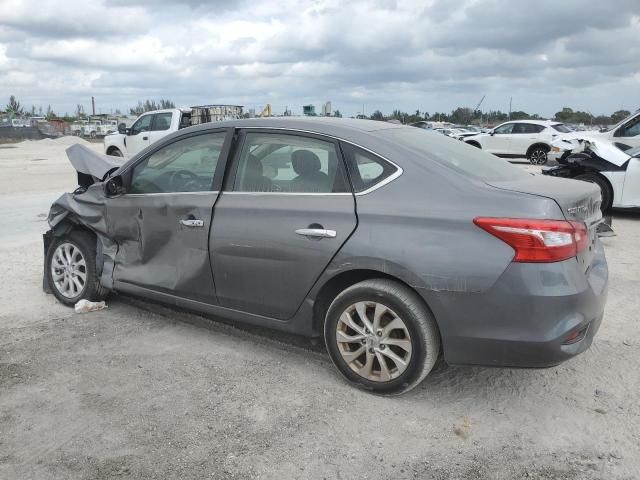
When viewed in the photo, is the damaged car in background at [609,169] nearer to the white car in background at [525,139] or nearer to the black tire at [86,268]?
the black tire at [86,268]

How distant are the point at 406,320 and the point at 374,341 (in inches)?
10.5

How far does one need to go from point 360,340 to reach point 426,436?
647 millimetres

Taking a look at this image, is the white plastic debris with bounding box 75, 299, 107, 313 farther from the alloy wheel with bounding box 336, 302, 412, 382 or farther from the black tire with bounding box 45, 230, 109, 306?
the alloy wheel with bounding box 336, 302, 412, 382

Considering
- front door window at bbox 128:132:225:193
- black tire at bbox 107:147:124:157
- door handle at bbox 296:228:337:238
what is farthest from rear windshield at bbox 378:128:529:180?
black tire at bbox 107:147:124:157

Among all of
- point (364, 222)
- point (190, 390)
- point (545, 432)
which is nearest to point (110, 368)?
point (190, 390)

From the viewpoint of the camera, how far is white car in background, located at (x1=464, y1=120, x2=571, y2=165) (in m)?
19.6

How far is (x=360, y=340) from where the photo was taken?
3402mm

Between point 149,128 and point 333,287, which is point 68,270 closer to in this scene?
point 333,287

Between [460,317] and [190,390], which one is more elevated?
[460,317]

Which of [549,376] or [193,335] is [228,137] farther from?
[549,376]

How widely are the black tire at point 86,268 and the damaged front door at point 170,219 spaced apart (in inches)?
11.1

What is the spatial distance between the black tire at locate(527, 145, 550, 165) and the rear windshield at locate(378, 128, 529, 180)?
16752 millimetres

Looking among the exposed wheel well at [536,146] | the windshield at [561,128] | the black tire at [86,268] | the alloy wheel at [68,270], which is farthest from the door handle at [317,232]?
the windshield at [561,128]

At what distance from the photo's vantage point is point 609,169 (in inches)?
360
